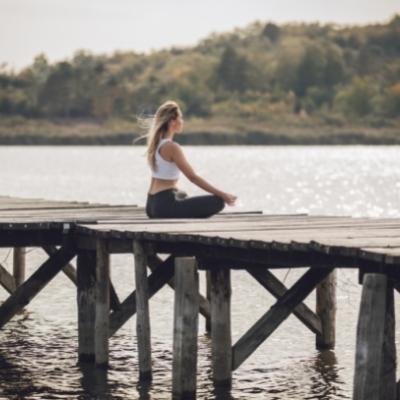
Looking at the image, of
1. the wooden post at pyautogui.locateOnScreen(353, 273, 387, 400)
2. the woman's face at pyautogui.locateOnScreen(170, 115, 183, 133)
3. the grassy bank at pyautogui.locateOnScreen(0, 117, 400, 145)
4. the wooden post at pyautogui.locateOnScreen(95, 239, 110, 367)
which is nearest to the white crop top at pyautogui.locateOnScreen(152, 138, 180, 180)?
the woman's face at pyautogui.locateOnScreen(170, 115, 183, 133)

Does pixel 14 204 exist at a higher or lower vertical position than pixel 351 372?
higher

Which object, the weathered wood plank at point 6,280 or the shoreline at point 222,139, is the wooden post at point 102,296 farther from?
the shoreline at point 222,139

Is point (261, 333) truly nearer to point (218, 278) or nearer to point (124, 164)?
point (218, 278)

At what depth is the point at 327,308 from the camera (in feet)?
62.7

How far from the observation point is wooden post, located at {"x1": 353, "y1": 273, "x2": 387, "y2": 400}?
13.0 m

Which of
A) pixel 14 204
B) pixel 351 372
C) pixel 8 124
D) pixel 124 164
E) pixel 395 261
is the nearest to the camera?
pixel 395 261

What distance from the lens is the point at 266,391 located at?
1692 centimetres

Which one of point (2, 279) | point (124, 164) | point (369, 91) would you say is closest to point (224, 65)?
point (369, 91)

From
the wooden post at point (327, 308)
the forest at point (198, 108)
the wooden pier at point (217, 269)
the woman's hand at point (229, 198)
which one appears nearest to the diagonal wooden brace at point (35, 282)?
the wooden pier at point (217, 269)

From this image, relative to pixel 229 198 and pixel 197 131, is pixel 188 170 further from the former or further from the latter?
pixel 197 131

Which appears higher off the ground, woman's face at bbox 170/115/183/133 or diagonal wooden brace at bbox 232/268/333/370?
woman's face at bbox 170/115/183/133

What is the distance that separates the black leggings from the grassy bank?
16100 centimetres

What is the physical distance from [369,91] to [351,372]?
17346cm

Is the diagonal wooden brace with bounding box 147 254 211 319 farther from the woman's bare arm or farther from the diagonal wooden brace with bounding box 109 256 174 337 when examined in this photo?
the woman's bare arm
